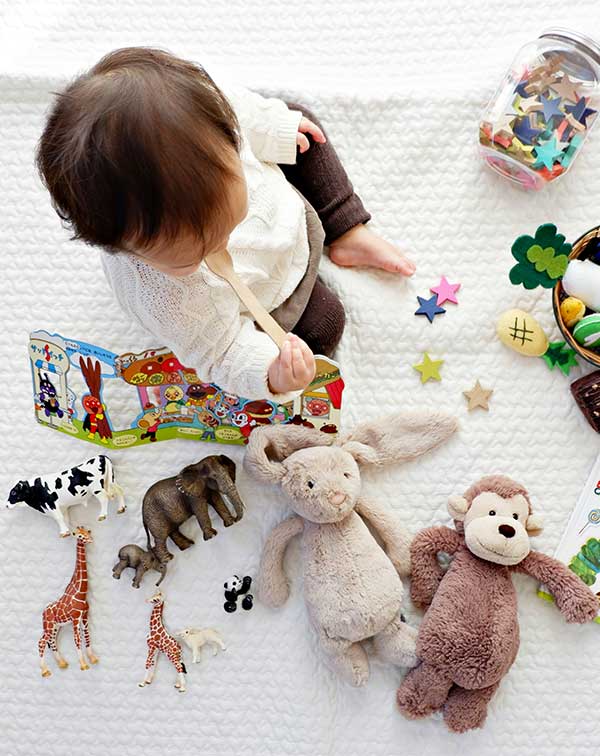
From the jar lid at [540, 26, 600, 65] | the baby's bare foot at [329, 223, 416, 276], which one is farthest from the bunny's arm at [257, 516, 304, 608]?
the jar lid at [540, 26, 600, 65]

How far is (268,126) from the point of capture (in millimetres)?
884

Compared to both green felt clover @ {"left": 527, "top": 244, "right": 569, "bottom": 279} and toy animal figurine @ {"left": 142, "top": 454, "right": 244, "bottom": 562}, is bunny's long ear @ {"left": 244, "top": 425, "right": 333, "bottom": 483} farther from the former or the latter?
green felt clover @ {"left": 527, "top": 244, "right": 569, "bottom": 279}

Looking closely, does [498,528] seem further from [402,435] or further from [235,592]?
[235,592]

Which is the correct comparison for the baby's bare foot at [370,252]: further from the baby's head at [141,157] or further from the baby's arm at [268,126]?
the baby's head at [141,157]

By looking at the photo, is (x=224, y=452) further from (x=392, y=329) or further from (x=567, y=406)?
(x=567, y=406)

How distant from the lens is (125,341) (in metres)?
1.01

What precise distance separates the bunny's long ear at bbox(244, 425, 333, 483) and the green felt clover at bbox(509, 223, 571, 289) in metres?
0.30

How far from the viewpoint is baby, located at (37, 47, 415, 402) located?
0.59m

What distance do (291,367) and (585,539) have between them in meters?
0.43

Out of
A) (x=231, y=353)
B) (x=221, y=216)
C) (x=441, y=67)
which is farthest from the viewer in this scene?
(x=441, y=67)

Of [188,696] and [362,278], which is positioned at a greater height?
[362,278]

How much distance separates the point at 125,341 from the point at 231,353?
0.82ft

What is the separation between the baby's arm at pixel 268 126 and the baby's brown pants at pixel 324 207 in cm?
7

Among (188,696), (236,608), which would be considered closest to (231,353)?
(236,608)
